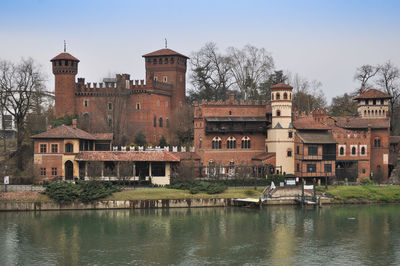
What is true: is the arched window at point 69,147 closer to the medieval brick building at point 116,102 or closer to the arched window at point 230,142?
the medieval brick building at point 116,102

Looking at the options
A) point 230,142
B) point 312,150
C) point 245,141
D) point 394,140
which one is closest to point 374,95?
point 394,140

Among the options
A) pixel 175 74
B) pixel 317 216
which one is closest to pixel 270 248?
pixel 317 216

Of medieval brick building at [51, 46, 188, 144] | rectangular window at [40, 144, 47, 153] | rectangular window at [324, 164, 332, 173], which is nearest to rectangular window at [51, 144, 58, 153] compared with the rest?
rectangular window at [40, 144, 47, 153]

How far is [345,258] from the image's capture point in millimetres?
34406

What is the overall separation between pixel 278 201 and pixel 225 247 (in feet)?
→ 58.9

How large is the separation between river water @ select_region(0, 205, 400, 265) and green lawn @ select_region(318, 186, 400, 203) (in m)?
2.80

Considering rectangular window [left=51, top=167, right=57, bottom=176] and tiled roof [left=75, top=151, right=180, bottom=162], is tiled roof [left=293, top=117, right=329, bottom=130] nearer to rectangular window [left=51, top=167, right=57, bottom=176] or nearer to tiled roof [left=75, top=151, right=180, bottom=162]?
tiled roof [left=75, top=151, right=180, bottom=162]

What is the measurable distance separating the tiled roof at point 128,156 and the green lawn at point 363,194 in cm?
1553

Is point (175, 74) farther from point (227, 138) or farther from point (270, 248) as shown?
point (270, 248)

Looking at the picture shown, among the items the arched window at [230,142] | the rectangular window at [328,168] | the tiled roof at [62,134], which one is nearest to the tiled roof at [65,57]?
the tiled roof at [62,134]

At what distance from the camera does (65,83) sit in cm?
7350

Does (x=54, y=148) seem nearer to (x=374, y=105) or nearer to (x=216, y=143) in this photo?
(x=216, y=143)

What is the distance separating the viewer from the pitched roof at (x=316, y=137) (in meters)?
59.1

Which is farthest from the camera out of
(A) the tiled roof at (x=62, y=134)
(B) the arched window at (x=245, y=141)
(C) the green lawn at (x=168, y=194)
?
(B) the arched window at (x=245, y=141)
